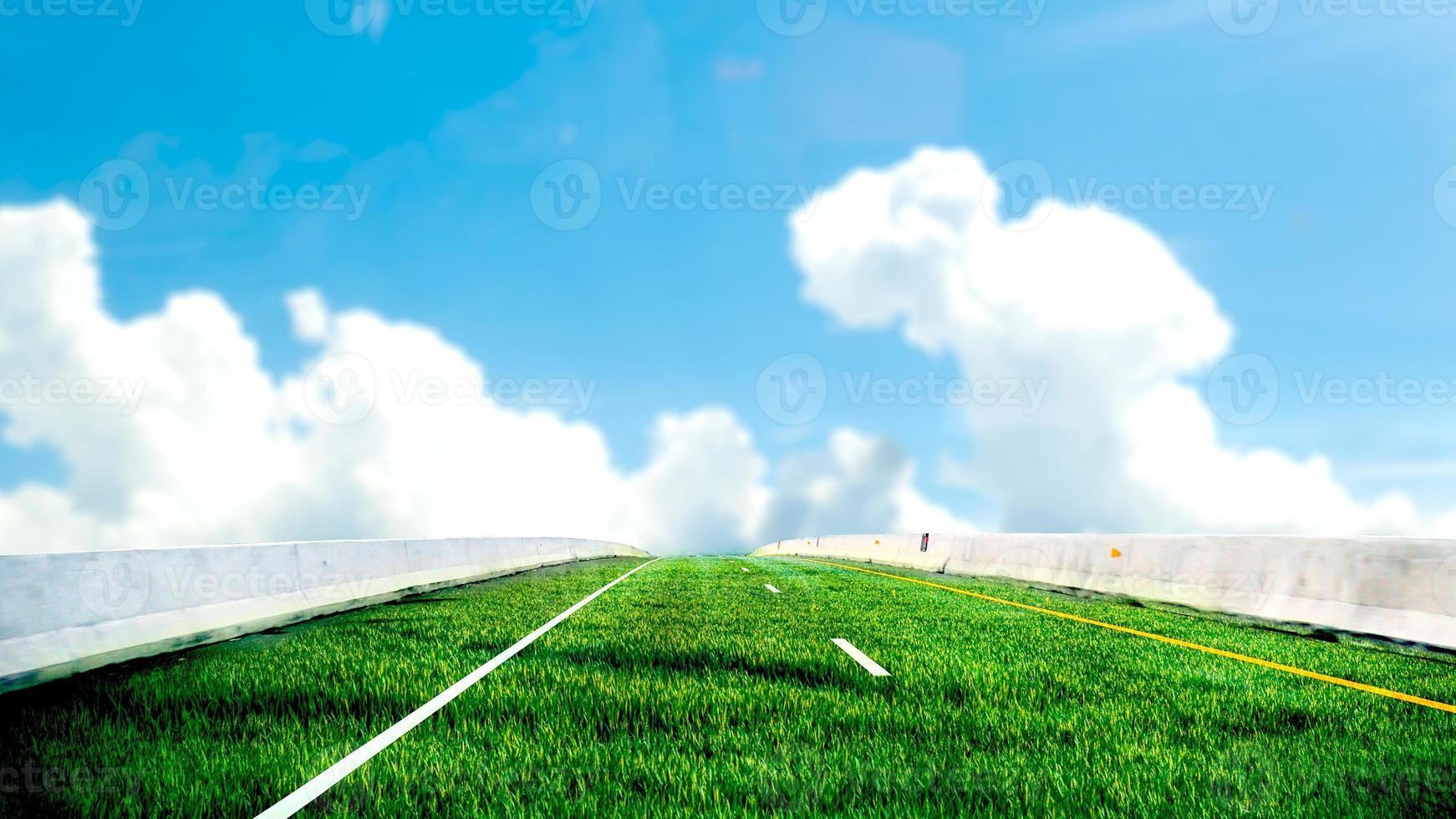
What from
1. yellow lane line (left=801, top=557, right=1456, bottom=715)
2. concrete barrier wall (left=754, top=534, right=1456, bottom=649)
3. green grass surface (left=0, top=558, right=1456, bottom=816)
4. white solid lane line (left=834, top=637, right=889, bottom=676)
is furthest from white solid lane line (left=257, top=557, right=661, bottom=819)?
concrete barrier wall (left=754, top=534, right=1456, bottom=649)

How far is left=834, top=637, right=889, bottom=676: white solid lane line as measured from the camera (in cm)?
731

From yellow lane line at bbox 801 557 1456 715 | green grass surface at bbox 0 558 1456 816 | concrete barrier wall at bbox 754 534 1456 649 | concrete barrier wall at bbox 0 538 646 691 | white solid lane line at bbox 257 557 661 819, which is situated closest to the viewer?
white solid lane line at bbox 257 557 661 819

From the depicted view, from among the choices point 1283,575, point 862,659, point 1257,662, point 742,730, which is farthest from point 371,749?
point 1283,575

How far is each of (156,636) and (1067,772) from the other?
7.36 m

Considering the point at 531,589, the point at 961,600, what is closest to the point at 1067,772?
the point at 961,600

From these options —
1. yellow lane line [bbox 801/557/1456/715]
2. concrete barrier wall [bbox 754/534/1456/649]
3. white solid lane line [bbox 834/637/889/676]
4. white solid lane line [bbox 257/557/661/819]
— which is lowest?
white solid lane line [bbox 257/557/661/819]

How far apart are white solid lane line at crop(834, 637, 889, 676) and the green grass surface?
128 millimetres

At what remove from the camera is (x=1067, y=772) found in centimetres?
459

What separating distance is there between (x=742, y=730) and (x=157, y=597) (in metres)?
5.76

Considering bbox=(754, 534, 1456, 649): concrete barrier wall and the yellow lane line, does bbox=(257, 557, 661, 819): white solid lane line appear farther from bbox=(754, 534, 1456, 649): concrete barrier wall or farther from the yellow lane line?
bbox=(754, 534, 1456, 649): concrete barrier wall

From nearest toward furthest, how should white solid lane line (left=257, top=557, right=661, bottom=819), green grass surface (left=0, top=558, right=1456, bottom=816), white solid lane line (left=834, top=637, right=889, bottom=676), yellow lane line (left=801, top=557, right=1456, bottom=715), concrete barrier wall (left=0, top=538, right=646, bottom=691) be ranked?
white solid lane line (left=257, top=557, right=661, bottom=819), green grass surface (left=0, top=558, right=1456, bottom=816), yellow lane line (left=801, top=557, right=1456, bottom=715), concrete barrier wall (left=0, top=538, right=646, bottom=691), white solid lane line (left=834, top=637, right=889, bottom=676)

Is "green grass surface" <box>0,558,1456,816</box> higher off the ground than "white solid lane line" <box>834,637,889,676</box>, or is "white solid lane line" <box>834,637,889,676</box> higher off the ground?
"white solid lane line" <box>834,637,889,676</box>

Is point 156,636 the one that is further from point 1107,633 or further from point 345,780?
point 1107,633

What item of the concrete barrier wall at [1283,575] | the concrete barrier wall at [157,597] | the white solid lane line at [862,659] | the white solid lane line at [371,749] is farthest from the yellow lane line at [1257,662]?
the concrete barrier wall at [157,597]
